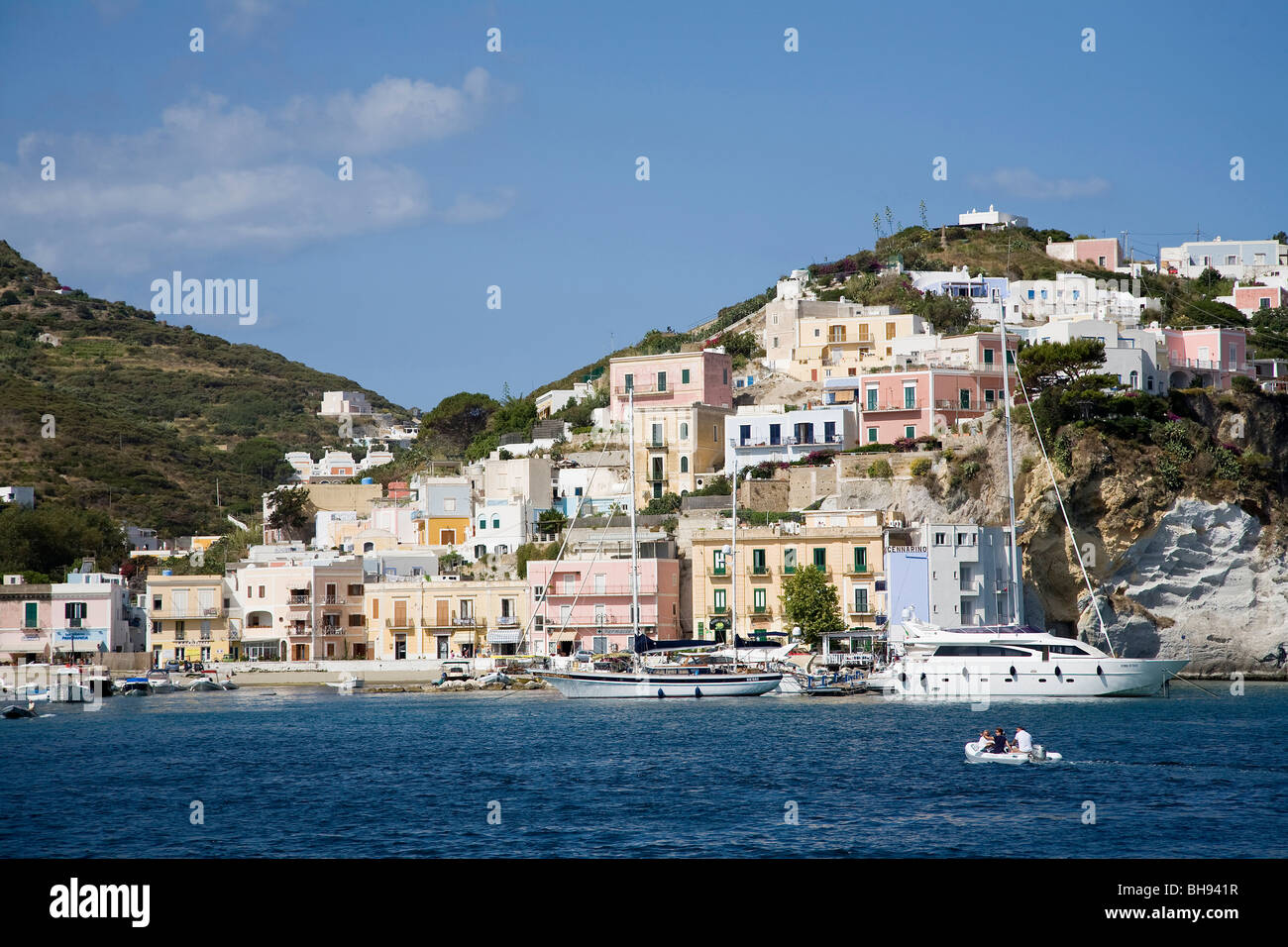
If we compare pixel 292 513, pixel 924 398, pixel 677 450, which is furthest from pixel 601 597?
pixel 292 513

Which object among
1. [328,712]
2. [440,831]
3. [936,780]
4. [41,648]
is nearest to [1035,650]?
[936,780]

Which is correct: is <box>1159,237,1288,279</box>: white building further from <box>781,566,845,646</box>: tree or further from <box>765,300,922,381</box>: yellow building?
<box>781,566,845,646</box>: tree

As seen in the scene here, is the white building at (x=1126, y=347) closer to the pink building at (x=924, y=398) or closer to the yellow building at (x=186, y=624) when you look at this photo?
the pink building at (x=924, y=398)

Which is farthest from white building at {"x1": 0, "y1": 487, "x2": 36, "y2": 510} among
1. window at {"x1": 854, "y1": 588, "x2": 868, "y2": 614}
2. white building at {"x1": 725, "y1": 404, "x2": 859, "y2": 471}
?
window at {"x1": 854, "y1": 588, "x2": 868, "y2": 614}

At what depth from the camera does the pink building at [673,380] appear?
72.8 m

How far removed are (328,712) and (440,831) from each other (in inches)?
1085

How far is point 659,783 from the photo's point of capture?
30.4 m

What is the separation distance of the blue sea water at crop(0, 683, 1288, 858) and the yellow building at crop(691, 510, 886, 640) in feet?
26.5

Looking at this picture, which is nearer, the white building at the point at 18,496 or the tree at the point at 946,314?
the tree at the point at 946,314

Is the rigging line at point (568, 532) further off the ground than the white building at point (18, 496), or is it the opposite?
the white building at point (18, 496)

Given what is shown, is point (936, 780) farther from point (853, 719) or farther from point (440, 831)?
point (853, 719)

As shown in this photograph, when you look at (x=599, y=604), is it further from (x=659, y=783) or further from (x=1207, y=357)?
(x=1207, y=357)

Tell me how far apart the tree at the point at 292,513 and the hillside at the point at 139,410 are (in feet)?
64.2

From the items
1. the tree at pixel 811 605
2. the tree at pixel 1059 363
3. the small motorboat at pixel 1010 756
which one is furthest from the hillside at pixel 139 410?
the small motorboat at pixel 1010 756
